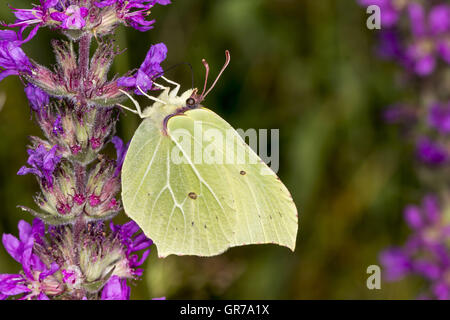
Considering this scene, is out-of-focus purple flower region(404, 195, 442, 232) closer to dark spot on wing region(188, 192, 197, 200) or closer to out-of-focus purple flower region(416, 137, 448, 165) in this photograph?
out-of-focus purple flower region(416, 137, 448, 165)

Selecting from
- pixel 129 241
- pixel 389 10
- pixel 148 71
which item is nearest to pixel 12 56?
pixel 148 71

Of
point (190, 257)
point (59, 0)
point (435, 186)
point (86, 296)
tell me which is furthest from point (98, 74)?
point (435, 186)

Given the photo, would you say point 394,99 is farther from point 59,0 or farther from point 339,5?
point 59,0

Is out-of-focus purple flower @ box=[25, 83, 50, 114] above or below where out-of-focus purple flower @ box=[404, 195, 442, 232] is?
above

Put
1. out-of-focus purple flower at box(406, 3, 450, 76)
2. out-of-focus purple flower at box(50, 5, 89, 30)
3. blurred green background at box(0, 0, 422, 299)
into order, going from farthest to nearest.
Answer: out-of-focus purple flower at box(406, 3, 450, 76) < blurred green background at box(0, 0, 422, 299) < out-of-focus purple flower at box(50, 5, 89, 30)

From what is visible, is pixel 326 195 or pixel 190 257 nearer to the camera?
pixel 190 257

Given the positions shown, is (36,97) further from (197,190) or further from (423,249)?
(423,249)

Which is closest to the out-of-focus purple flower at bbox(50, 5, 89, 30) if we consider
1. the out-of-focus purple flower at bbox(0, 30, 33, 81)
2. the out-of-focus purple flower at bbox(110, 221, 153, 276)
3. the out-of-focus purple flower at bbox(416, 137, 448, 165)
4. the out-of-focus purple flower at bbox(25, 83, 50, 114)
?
the out-of-focus purple flower at bbox(0, 30, 33, 81)
